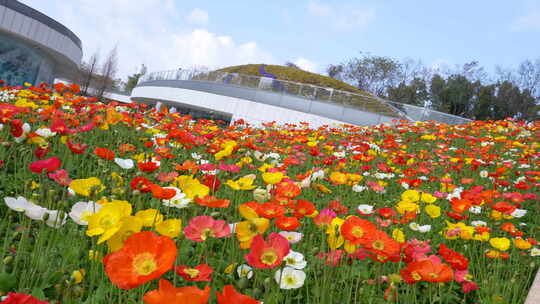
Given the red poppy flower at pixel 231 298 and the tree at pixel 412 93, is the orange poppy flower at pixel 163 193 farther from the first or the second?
the tree at pixel 412 93

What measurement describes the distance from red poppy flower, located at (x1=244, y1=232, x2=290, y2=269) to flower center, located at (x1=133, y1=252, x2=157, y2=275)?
26cm

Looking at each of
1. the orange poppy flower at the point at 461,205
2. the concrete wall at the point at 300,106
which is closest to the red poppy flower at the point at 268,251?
the orange poppy flower at the point at 461,205

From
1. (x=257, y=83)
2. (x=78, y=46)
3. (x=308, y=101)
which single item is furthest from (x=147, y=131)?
(x=78, y=46)

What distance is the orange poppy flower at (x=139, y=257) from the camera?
0.69m

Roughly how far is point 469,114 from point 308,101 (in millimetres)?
22467

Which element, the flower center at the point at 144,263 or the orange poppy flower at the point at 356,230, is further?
the orange poppy flower at the point at 356,230

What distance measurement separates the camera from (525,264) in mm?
2025

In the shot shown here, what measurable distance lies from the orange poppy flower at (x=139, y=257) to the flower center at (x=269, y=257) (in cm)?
31

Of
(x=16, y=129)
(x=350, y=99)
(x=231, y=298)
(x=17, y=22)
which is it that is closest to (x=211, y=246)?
(x=231, y=298)

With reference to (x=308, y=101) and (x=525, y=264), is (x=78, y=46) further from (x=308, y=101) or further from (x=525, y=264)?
(x=525, y=264)

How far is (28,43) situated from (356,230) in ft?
63.3

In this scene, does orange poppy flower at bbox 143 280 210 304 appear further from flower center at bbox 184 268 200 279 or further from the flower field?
flower center at bbox 184 268 200 279

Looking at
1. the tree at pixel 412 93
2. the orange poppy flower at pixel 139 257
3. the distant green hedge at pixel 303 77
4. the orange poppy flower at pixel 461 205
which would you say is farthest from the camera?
the tree at pixel 412 93

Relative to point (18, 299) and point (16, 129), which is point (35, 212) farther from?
point (16, 129)
